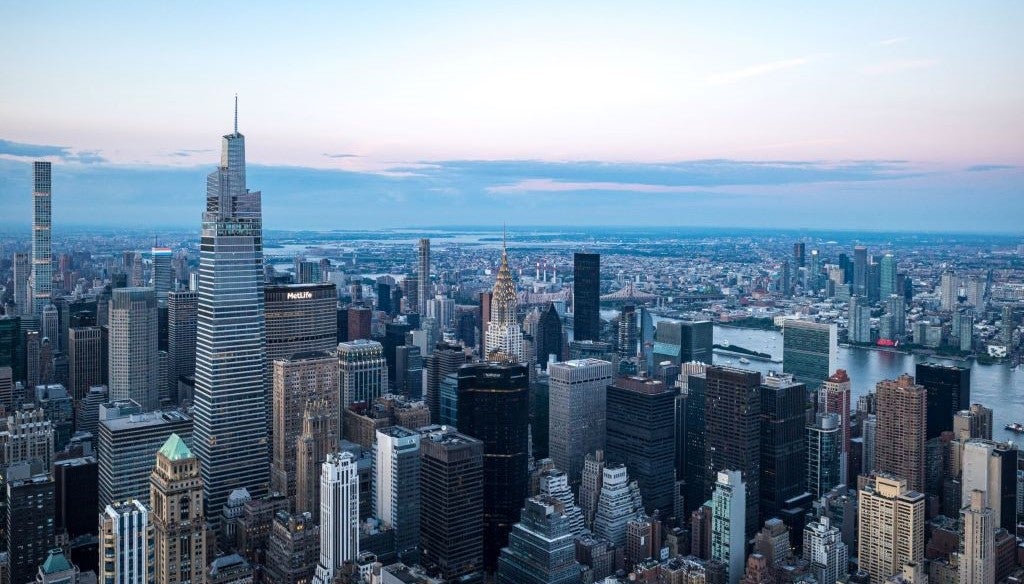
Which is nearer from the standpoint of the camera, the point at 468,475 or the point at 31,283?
the point at 468,475

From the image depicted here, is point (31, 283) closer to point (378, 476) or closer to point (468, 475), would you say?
point (378, 476)

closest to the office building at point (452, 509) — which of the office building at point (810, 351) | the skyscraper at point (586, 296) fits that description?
the office building at point (810, 351)

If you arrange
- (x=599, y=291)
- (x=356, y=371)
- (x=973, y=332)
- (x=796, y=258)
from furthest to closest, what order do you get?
1. (x=796, y=258)
2. (x=599, y=291)
3. (x=356, y=371)
4. (x=973, y=332)

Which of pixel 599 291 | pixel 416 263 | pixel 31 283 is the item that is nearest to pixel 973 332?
pixel 599 291

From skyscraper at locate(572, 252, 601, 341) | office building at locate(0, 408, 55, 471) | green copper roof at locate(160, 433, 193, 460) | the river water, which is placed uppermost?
skyscraper at locate(572, 252, 601, 341)

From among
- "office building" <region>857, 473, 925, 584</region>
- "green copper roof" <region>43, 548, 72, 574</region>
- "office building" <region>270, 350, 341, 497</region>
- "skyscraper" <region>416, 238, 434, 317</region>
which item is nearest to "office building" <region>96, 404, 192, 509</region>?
"office building" <region>270, 350, 341, 497</region>

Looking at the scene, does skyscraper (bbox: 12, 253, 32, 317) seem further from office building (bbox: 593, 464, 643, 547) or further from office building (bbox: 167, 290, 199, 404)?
office building (bbox: 593, 464, 643, 547)
